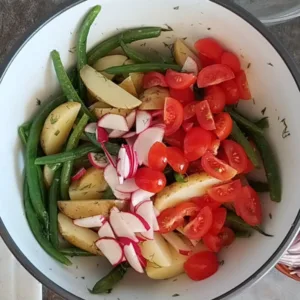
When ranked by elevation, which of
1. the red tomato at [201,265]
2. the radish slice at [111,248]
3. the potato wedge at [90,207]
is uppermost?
the potato wedge at [90,207]

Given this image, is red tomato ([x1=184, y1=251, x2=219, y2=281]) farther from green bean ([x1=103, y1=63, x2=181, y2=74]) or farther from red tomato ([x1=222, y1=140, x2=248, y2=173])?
green bean ([x1=103, y1=63, x2=181, y2=74])

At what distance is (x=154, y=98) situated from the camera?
0.96 metres

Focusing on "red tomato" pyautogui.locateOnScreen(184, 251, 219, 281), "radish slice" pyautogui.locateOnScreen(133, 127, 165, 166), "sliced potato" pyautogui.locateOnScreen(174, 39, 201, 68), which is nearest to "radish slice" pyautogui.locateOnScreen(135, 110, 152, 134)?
"radish slice" pyautogui.locateOnScreen(133, 127, 165, 166)

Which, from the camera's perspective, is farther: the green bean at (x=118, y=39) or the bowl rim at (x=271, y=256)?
the green bean at (x=118, y=39)

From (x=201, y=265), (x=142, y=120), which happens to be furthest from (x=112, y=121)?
(x=201, y=265)

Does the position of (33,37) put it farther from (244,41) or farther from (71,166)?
(244,41)

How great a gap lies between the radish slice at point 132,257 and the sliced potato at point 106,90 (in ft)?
0.71

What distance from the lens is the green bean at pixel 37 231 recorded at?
94 cm

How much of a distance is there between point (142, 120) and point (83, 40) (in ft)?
0.52

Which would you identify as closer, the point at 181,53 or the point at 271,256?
the point at 271,256

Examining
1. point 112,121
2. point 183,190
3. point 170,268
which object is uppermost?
point 112,121

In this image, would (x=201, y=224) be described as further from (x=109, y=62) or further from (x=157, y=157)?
(x=109, y=62)

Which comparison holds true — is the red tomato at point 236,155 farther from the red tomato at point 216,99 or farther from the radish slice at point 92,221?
the radish slice at point 92,221

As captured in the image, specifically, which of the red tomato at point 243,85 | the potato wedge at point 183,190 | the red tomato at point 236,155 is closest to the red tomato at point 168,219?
the potato wedge at point 183,190
